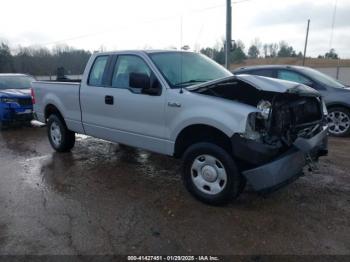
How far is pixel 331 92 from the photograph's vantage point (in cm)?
779

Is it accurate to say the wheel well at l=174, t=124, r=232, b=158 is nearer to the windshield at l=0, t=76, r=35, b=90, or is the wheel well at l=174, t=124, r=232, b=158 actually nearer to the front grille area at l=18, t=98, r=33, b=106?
the front grille area at l=18, t=98, r=33, b=106

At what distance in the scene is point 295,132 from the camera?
4.12 metres

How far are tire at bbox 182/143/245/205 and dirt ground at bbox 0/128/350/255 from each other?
159mm

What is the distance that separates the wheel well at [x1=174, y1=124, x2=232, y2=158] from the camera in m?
4.13

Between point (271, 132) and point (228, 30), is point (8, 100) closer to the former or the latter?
point (271, 132)

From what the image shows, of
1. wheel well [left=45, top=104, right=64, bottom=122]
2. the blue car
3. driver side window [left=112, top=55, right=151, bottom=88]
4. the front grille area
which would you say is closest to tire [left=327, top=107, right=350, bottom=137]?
driver side window [left=112, top=55, right=151, bottom=88]

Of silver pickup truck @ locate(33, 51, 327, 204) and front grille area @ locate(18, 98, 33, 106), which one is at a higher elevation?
silver pickup truck @ locate(33, 51, 327, 204)

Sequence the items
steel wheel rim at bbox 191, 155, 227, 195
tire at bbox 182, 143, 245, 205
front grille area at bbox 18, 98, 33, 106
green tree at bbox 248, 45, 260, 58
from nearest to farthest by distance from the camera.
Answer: tire at bbox 182, 143, 245, 205, steel wheel rim at bbox 191, 155, 227, 195, front grille area at bbox 18, 98, 33, 106, green tree at bbox 248, 45, 260, 58

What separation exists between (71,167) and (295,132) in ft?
12.4

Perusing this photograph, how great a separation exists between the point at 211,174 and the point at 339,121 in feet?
16.6

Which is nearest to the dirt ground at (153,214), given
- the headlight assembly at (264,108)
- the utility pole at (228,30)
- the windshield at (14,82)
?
the headlight assembly at (264,108)

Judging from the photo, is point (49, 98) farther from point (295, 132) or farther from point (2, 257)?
point (295, 132)

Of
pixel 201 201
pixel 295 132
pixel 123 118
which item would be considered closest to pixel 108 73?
pixel 123 118

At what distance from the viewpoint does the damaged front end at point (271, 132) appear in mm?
3682
